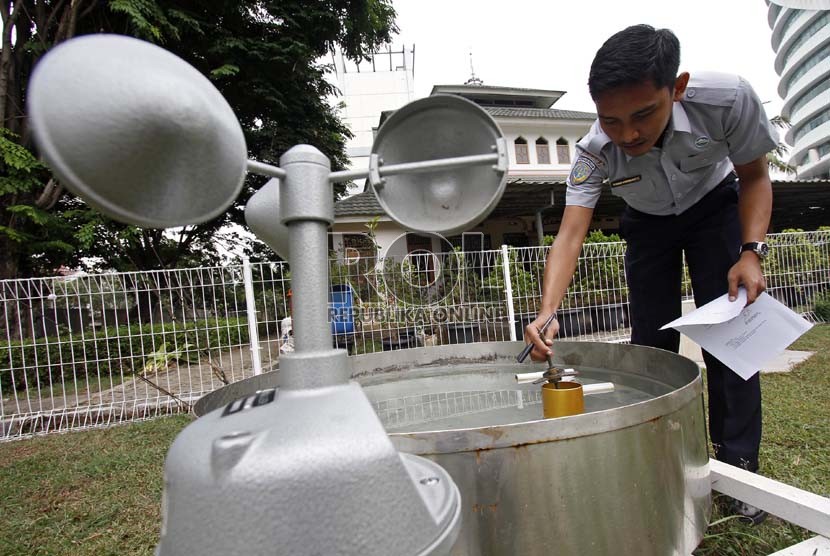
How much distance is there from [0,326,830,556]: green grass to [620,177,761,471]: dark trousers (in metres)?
0.28

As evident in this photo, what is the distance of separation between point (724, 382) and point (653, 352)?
38 cm

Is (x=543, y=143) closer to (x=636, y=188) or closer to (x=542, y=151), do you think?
(x=542, y=151)

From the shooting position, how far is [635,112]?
119 cm

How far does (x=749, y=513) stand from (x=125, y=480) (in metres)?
2.99

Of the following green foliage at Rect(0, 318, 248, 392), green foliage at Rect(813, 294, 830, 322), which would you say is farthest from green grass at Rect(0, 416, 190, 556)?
green foliage at Rect(813, 294, 830, 322)

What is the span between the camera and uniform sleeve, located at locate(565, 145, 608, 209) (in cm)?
163

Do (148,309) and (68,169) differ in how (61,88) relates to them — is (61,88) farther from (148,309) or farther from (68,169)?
(148,309)

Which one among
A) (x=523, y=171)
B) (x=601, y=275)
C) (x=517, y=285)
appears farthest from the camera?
(x=523, y=171)

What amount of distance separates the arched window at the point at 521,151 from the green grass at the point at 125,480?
11951mm

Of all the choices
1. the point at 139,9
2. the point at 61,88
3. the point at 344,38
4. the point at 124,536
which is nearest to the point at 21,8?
the point at 139,9

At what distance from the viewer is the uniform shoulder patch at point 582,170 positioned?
1.63 metres

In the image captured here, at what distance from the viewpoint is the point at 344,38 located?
9.12m

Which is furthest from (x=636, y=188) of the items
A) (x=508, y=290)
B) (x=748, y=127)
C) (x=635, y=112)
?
(x=508, y=290)

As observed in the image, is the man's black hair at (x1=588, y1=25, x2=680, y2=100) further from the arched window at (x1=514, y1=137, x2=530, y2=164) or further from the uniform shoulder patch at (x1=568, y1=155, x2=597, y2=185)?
the arched window at (x1=514, y1=137, x2=530, y2=164)
